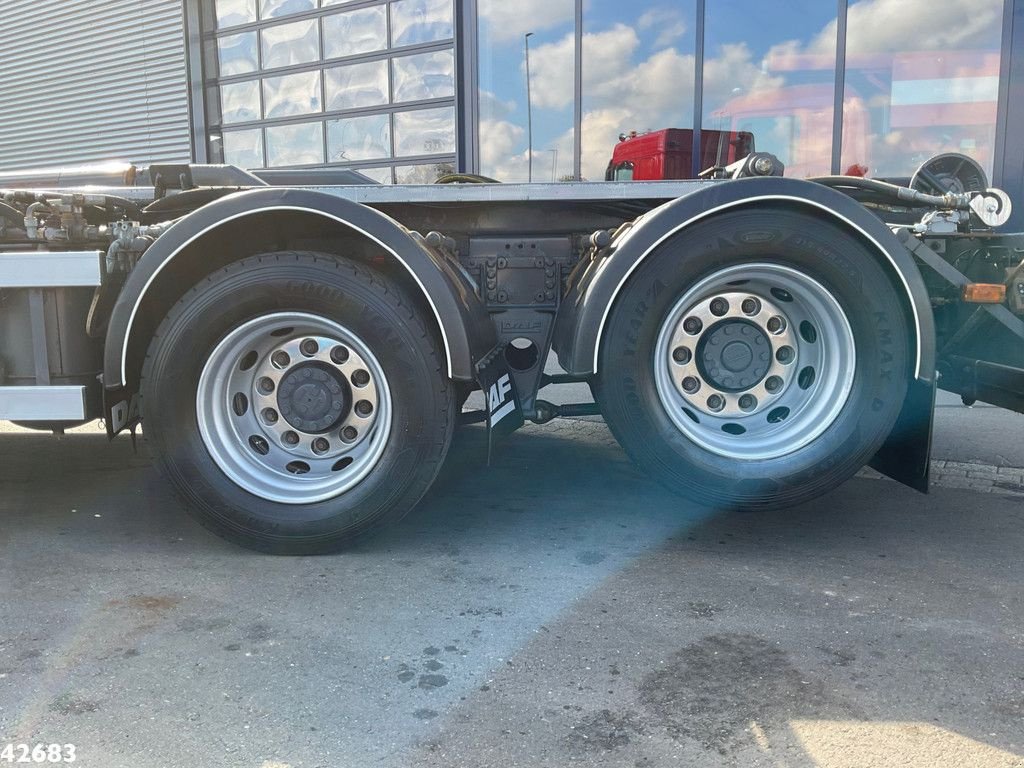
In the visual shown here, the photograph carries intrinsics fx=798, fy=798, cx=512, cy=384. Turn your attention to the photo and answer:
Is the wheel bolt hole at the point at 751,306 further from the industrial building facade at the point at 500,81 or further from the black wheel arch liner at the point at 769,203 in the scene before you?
the industrial building facade at the point at 500,81

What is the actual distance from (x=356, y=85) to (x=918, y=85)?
20.1 feet

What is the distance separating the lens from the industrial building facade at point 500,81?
6332 millimetres

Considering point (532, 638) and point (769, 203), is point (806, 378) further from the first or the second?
point (532, 638)

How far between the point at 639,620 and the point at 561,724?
685mm

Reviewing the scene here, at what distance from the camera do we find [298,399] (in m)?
3.31

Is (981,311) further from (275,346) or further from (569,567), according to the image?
(275,346)

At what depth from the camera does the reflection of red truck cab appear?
21.8ft

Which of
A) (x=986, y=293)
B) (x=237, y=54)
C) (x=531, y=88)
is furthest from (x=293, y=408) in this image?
(x=237, y=54)

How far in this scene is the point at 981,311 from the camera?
3.45 meters

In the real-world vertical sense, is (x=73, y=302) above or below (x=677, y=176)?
below

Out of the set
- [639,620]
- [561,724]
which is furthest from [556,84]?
[561,724]

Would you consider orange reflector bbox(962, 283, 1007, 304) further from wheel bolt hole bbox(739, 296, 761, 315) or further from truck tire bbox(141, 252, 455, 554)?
truck tire bbox(141, 252, 455, 554)

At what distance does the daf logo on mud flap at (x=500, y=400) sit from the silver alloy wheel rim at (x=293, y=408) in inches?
16.9

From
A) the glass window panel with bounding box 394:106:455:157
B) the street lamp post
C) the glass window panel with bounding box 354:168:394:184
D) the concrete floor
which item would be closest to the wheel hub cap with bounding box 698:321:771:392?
the concrete floor
